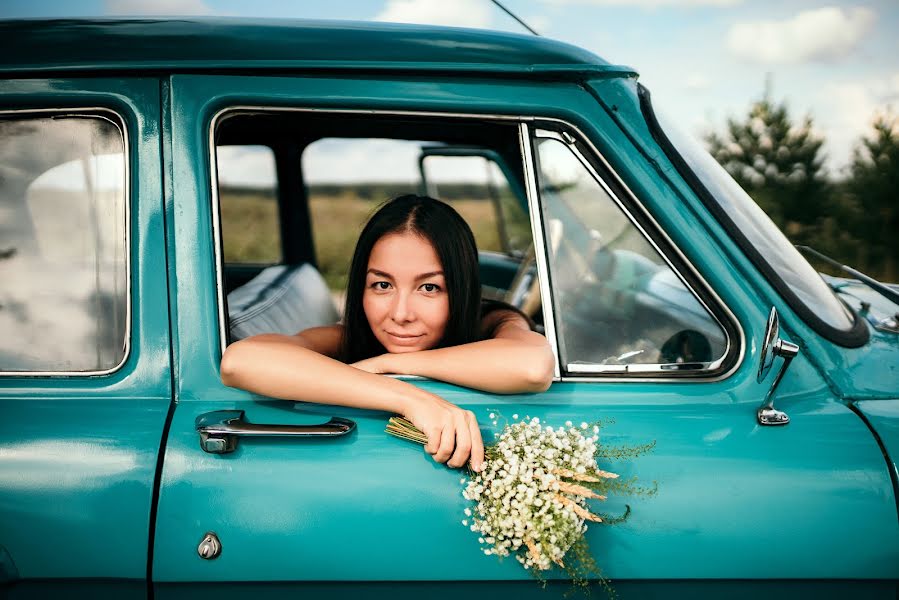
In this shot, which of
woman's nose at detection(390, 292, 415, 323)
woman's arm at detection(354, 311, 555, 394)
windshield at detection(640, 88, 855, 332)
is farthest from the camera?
woman's nose at detection(390, 292, 415, 323)

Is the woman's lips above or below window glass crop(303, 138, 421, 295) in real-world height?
below

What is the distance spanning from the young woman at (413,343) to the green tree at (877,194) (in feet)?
48.0

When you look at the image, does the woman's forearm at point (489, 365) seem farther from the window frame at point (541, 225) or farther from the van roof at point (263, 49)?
the van roof at point (263, 49)

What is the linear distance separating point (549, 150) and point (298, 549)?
3.22 ft

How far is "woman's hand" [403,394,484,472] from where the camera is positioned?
147 centimetres

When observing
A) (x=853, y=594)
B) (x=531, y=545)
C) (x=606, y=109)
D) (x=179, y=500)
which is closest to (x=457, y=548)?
(x=531, y=545)

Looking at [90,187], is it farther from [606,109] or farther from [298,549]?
[606,109]

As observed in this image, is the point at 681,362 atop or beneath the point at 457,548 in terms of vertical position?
atop

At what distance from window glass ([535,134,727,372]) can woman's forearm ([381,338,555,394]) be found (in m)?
0.13

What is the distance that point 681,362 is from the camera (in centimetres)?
176

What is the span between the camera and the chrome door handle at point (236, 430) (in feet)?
4.82

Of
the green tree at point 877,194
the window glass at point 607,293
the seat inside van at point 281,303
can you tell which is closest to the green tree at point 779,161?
the green tree at point 877,194

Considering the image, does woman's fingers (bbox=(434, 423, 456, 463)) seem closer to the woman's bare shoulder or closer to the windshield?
the woman's bare shoulder

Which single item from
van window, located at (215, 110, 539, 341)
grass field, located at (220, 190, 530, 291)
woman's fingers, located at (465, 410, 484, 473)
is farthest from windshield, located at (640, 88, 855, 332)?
grass field, located at (220, 190, 530, 291)
